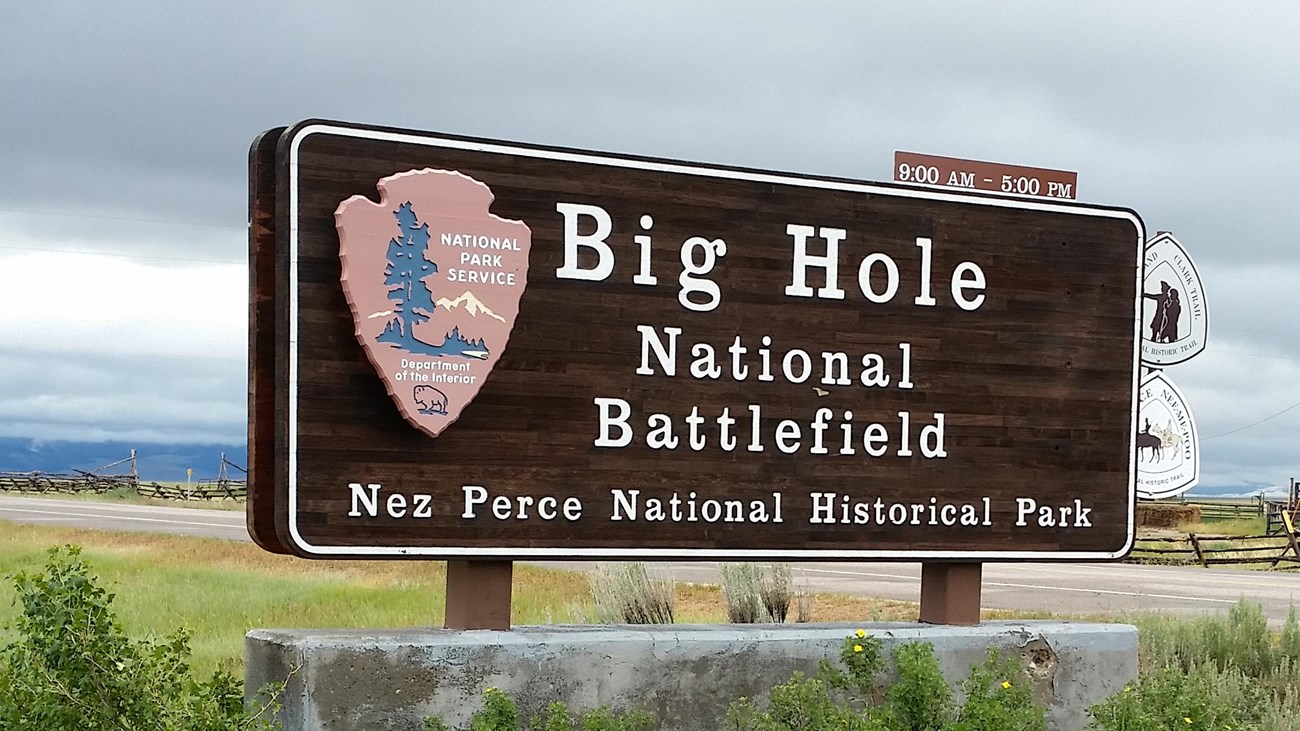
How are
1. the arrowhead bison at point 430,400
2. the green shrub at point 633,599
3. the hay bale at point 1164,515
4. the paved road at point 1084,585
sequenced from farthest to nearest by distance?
the hay bale at point 1164,515
the paved road at point 1084,585
the green shrub at point 633,599
the arrowhead bison at point 430,400

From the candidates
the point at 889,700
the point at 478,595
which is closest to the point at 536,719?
the point at 478,595

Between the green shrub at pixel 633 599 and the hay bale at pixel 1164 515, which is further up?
the hay bale at pixel 1164 515

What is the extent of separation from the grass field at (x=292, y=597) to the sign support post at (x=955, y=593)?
11.4 ft

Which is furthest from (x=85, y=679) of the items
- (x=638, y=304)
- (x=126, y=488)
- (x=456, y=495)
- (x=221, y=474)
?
(x=221, y=474)

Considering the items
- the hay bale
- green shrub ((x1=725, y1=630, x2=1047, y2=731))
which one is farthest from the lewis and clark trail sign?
the hay bale

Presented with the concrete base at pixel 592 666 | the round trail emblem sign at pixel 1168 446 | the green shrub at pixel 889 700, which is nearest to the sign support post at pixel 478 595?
the concrete base at pixel 592 666

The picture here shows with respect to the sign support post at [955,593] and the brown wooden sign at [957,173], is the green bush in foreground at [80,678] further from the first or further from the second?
the brown wooden sign at [957,173]

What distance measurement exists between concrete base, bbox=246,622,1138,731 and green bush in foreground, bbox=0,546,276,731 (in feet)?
1.05

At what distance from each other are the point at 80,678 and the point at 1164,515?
33684mm

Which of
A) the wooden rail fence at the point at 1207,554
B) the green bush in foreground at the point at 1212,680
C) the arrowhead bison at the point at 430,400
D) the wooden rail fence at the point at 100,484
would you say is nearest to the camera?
the arrowhead bison at the point at 430,400

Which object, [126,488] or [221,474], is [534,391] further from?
[221,474]

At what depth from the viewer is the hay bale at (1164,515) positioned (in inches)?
1358

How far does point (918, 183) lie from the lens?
7164 millimetres

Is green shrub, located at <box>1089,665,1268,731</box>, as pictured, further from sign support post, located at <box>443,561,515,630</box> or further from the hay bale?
the hay bale
